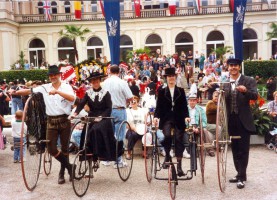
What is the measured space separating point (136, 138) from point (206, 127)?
5.65ft

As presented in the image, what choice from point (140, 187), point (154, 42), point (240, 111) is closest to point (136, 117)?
point (140, 187)

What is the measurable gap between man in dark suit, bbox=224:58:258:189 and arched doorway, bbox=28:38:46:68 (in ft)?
121

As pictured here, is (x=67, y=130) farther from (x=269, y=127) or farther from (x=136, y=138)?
(x=269, y=127)

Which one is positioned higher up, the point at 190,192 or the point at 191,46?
the point at 191,46

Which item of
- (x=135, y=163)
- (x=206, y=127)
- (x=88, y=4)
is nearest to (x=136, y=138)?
(x=135, y=163)

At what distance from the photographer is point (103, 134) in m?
6.39

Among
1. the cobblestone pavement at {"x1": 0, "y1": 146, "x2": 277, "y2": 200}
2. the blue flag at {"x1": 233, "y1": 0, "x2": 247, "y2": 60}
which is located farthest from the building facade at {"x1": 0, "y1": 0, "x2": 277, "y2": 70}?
the cobblestone pavement at {"x1": 0, "y1": 146, "x2": 277, "y2": 200}

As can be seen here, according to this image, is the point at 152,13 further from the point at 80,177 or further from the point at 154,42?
the point at 80,177

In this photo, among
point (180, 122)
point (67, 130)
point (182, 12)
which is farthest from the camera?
point (182, 12)

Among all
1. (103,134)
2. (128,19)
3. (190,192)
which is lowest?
(190,192)

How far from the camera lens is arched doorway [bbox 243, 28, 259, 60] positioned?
39.0 meters

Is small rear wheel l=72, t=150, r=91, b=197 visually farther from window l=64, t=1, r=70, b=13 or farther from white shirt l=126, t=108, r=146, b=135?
window l=64, t=1, r=70, b=13

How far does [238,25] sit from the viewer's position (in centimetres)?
1177

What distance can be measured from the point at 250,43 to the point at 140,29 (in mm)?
11795
